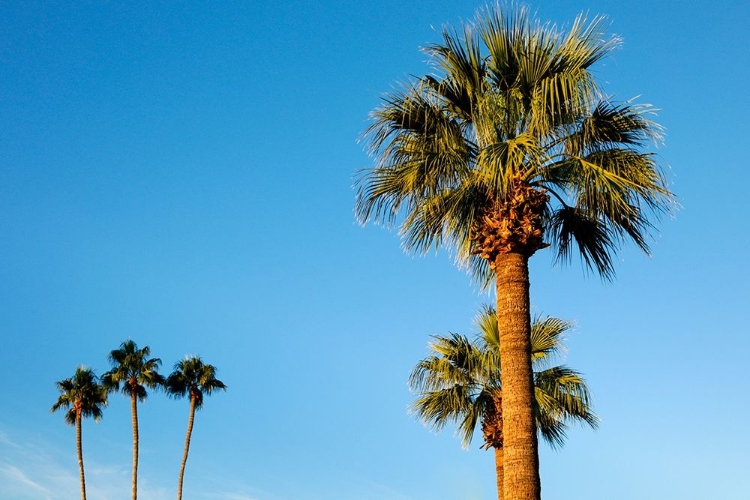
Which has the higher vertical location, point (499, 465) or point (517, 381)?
point (499, 465)

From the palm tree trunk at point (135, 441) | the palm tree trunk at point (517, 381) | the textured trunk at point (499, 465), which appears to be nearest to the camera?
the palm tree trunk at point (517, 381)

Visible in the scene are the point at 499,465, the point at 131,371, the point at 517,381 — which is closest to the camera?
the point at 517,381

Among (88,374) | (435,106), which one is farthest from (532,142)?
(88,374)

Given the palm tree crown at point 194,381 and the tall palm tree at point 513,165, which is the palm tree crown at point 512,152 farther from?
the palm tree crown at point 194,381

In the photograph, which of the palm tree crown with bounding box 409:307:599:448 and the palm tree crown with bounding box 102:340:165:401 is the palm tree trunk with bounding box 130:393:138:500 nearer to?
the palm tree crown with bounding box 102:340:165:401

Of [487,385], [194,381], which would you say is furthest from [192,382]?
[487,385]

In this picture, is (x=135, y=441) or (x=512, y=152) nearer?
(x=512, y=152)

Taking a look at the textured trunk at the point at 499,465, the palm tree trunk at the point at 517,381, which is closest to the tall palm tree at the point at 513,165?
the palm tree trunk at the point at 517,381

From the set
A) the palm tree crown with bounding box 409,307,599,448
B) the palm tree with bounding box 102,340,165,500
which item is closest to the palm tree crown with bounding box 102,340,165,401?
the palm tree with bounding box 102,340,165,500

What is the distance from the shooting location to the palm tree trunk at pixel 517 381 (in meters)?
11.1

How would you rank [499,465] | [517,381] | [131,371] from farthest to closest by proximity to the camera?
1. [131,371]
2. [499,465]
3. [517,381]

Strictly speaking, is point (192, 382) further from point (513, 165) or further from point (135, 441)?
point (513, 165)

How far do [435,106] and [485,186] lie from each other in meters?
1.63

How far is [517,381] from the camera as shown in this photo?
11594 millimetres
